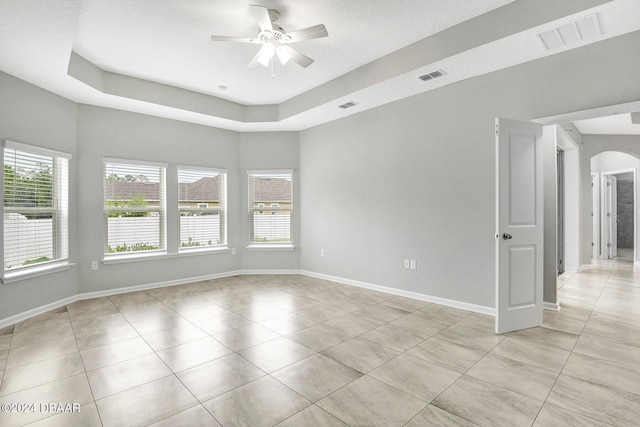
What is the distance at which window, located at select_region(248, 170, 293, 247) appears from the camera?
6.14 metres

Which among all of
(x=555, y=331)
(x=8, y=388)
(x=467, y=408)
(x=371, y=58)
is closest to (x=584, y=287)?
(x=555, y=331)

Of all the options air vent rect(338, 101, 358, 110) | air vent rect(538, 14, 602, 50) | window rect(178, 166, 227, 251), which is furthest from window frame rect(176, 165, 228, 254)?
air vent rect(538, 14, 602, 50)

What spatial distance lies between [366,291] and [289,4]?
3812mm

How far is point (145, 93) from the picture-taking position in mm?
4438

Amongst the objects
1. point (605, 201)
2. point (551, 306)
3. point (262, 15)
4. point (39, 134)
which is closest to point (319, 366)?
point (262, 15)

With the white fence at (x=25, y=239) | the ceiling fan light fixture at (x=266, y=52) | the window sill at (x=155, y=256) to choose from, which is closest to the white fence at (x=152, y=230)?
the window sill at (x=155, y=256)

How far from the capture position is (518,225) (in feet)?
10.8

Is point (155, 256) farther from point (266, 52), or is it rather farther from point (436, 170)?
point (436, 170)

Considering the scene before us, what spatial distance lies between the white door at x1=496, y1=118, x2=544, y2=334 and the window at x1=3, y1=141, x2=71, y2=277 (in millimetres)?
5353

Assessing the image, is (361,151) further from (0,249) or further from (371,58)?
(0,249)

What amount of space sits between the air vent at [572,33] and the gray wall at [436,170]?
22cm

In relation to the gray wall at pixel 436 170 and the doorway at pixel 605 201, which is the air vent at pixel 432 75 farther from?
the doorway at pixel 605 201

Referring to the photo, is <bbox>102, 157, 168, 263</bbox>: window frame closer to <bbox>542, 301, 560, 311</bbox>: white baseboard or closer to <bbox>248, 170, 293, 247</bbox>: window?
<bbox>248, 170, 293, 247</bbox>: window

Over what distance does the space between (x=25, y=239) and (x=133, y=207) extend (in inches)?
54.6
